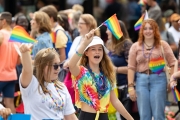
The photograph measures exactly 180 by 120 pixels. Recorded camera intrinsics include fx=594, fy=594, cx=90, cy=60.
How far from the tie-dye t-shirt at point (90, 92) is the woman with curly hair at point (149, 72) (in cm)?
164

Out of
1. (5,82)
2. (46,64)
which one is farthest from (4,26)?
(46,64)

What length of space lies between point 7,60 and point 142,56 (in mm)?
2448

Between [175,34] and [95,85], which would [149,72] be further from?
[175,34]

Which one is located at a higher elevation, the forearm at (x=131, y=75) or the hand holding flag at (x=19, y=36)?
the hand holding flag at (x=19, y=36)

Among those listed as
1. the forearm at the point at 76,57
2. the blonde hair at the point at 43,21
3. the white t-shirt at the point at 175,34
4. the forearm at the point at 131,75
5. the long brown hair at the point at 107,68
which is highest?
the blonde hair at the point at 43,21

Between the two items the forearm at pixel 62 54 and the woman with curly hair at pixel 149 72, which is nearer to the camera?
the woman with curly hair at pixel 149 72

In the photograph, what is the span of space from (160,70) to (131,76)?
0.42 meters

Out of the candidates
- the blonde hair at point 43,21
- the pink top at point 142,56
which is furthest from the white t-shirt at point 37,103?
the blonde hair at point 43,21

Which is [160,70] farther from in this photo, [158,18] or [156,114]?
[158,18]

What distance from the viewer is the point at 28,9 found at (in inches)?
603

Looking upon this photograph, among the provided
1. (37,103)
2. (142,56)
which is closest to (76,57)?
(37,103)

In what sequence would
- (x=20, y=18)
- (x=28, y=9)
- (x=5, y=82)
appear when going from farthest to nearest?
(x=28, y=9) < (x=20, y=18) < (x=5, y=82)

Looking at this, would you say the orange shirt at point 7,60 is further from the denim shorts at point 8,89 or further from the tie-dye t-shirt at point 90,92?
the tie-dye t-shirt at point 90,92

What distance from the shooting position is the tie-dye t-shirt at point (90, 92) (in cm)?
667
